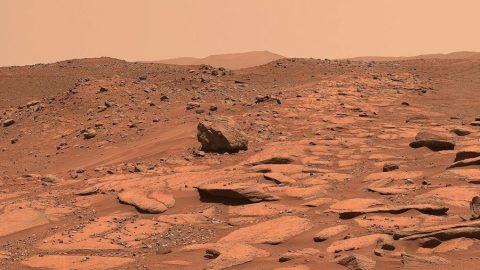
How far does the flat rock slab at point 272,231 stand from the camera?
5.28 meters

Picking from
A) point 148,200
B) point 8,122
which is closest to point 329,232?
point 148,200

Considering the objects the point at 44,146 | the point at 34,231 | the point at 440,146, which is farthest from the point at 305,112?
the point at 34,231

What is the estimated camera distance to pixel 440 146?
8914mm

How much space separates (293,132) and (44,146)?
299 inches

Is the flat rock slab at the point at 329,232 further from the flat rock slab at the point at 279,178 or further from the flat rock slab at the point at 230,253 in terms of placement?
the flat rock slab at the point at 279,178

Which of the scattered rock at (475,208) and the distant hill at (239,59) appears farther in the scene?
the distant hill at (239,59)

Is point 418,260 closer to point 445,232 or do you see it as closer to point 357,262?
point 357,262

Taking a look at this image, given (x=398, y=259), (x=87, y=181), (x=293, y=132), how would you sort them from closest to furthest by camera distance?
1. (x=398, y=259)
2. (x=87, y=181)
3. (x=293, y=132)

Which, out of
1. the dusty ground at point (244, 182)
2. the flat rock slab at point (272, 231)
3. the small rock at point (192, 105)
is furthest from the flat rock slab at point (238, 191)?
the small rock at point (192, 105)

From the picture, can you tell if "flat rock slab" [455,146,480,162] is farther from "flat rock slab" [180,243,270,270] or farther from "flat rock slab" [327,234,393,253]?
Answer: "flat rock slab" [180,243,270,270]

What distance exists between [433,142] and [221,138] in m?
4.06

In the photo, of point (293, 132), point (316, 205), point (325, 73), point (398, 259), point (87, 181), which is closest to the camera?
point (398, 259)

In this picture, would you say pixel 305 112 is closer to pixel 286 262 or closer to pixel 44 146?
pixel 44 146

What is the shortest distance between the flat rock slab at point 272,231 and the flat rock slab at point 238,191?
85 cm
